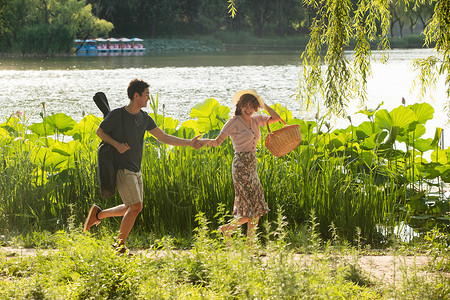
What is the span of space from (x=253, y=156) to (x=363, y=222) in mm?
1440

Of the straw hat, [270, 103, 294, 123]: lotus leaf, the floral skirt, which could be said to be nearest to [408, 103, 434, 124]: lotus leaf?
[270, 103, 294, 123]: lotus leaf

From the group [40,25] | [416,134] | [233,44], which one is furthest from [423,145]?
[233,44]

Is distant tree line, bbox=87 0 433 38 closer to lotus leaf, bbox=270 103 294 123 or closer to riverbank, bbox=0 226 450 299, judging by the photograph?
lotus leaf, bbox=270 103 294 123

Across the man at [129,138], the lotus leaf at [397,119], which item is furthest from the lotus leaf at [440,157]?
the man at [129,138]

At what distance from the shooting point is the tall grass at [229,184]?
5.28 meters

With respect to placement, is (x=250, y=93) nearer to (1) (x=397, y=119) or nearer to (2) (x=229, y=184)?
(2) (x=229, y=184)

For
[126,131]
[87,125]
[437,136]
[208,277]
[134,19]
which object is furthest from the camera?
[134,19]

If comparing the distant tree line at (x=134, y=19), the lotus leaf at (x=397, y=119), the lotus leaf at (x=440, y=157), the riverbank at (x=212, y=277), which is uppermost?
the distant tree line at (x=134, y=19)

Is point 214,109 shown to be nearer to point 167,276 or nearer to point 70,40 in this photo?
point 167,276

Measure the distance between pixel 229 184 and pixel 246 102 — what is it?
1221mm

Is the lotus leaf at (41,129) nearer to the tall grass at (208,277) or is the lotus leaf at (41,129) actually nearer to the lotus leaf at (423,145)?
the tall grass at (208,277)

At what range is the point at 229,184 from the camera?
5336 mm

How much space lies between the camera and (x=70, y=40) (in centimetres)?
4772

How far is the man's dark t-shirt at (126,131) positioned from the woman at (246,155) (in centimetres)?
55
